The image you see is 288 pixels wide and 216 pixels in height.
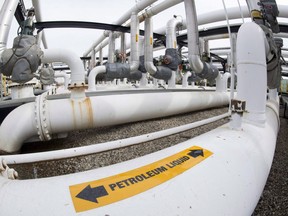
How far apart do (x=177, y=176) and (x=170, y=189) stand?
6 cm

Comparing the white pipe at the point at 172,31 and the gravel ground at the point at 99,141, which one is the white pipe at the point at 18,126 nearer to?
the gravel ground at the point at 99,141

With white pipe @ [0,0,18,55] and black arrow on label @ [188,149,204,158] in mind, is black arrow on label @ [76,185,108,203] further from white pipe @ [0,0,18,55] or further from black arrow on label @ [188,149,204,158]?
white pipe @ [0,0,18,55]

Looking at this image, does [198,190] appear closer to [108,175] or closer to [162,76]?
[108,175]

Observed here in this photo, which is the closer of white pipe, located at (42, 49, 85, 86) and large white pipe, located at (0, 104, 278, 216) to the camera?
large white pipe, located at (0, 104, 278, 216)

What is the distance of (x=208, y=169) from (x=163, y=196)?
21 centimetres

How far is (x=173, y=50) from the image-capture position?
402 cm

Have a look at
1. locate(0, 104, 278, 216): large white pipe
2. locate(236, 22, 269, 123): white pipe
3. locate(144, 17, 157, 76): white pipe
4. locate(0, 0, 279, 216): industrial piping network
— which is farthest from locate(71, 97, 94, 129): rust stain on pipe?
locate(144, 17, 157, 76): white pipe

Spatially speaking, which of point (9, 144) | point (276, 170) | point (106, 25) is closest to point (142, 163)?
→ point (9, 144)

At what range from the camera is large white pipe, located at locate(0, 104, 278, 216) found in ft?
1.33

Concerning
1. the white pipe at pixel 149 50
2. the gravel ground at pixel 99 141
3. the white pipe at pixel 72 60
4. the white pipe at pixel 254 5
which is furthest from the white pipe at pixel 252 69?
the white pipe at pixel 149 50

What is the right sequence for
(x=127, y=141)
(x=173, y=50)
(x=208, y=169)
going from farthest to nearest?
(x=173, y=50) → (x=127, y=141) → (x=208, y=169)

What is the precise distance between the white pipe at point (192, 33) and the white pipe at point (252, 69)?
60.3 inches

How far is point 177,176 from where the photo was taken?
53cm

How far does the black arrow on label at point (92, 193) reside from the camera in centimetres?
43
